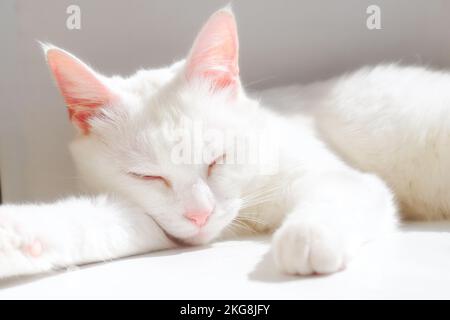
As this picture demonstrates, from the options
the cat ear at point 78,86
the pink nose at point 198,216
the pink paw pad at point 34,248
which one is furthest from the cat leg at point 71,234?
the cat ear at point 78,86

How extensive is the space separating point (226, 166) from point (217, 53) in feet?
0.91

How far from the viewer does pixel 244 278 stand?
957 mm

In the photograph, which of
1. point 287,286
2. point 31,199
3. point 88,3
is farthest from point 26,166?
point 287,286

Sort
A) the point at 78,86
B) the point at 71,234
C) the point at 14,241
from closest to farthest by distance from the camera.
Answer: the point at 14,241 < the point at 71,234 < the point at 78,86

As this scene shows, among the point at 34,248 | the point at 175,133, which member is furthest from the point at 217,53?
the point at 34,248

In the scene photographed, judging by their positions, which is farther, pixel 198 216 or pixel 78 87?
pixel 78 87

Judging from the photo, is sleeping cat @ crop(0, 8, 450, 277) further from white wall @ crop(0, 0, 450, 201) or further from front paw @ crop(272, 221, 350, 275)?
white wall @ crop(0, 0, 450, 201)

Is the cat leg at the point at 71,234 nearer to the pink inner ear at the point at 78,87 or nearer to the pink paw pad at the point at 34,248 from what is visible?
the pink paw pad at the point at 34,248

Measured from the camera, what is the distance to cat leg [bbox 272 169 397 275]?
921 mm

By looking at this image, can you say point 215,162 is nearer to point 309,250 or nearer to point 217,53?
point 217,53

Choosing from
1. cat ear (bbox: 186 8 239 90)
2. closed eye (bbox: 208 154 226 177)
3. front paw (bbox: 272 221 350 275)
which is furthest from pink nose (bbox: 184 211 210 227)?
cat ear (bbox: 186 8 239 90)

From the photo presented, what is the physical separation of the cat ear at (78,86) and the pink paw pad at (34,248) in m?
0.43

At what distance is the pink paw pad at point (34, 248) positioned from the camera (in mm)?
933

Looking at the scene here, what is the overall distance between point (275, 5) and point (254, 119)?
1.92 feet
